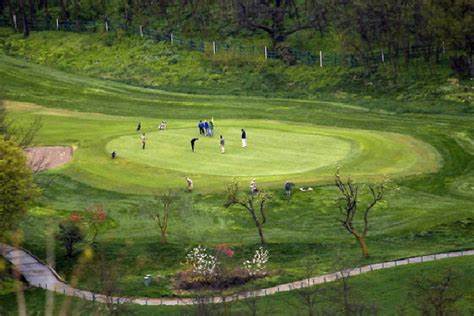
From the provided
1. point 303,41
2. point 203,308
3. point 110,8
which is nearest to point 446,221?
point 203,308

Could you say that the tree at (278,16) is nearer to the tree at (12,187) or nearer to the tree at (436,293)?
the tree at (12,187)

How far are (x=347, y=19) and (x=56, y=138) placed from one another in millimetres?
44997

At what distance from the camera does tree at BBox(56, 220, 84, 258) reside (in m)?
71.4

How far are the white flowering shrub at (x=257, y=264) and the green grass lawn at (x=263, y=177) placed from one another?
0.88 metres

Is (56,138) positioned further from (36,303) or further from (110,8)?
(110,8)

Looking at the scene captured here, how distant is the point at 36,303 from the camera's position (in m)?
62.2

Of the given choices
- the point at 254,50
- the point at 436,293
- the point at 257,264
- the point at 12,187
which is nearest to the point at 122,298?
the point at 257,264

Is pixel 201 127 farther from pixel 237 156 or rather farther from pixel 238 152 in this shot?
pixel 237 156

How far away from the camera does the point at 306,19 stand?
14675cm

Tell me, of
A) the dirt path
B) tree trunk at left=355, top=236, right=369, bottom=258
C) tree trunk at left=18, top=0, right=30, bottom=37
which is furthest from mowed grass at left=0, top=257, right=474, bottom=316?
tree trunk at left=18, top=0, right=30, bottom=37

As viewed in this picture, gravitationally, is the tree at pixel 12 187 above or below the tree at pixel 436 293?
above

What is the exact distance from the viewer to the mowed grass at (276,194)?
231 ft

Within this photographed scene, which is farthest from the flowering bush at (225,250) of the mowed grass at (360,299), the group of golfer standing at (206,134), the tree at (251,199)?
the group of golfer standing at (206,134)

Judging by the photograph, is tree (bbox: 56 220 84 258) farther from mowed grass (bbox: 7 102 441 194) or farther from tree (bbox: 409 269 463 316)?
tree (bbox: 409 269 463 316)
